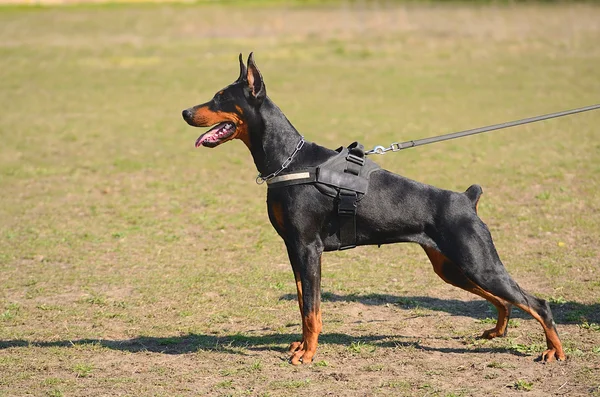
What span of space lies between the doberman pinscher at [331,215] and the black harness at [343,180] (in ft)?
0.08

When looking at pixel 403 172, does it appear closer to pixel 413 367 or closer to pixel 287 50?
pixel 413 367

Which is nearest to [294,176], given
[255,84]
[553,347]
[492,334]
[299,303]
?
[255,84]

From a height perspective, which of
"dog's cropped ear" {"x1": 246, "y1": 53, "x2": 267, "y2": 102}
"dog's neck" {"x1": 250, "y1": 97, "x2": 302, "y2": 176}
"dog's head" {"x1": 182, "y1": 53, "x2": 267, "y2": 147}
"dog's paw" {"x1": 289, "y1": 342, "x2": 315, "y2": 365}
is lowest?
"dog's paw" {"x1": 289, "y1": 342, "x2": 315, "y2": 365}

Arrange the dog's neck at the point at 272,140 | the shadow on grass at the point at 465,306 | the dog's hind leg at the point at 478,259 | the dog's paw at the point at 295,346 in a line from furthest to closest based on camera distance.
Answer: the shadow on grass at the point at 465,306, the dog's paw at the point at 295,346, the dog's neck at the point at 272,140, the dog's hind leg at the point at 478,259

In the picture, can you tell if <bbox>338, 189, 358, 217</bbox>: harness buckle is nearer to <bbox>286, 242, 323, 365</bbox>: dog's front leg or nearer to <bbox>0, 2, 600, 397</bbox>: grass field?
<bbox>286, 242, 323, 365</bbox>: dog's front leg

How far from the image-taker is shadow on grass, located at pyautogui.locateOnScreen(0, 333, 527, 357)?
22.5ft

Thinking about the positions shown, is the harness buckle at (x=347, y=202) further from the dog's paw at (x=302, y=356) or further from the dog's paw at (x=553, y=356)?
the dog's paw at (x=553, y=356)

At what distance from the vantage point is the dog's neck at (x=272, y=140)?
21.2 feet

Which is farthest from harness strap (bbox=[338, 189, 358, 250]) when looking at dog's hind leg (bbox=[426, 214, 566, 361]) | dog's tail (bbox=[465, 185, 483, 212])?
dog's tail (bbox=[465, 185, 483, 212])

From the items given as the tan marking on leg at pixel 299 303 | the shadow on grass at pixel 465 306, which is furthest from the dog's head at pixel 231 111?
the shadow on grass at pixel 465 306

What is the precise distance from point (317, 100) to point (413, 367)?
1457 centimetres

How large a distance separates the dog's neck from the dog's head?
0.27ft

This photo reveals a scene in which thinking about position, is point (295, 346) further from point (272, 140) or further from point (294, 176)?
point (272, 140)

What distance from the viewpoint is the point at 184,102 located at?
20203 mm
